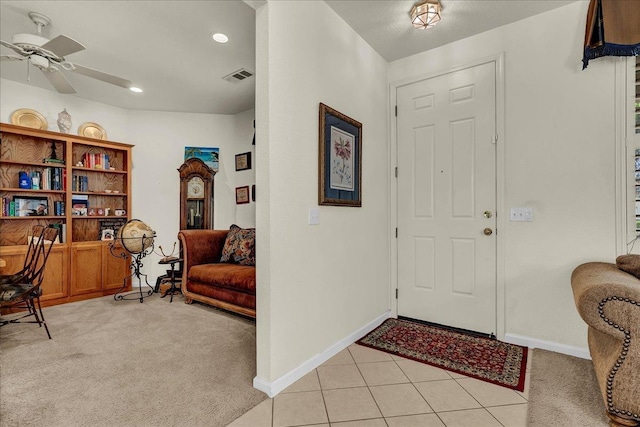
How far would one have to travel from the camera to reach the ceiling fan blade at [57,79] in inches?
104

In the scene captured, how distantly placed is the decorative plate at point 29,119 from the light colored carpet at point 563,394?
540 cm

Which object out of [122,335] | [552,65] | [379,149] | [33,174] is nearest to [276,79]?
[379,149]

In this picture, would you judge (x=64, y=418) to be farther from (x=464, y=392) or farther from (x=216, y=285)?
(x=464, y=392)

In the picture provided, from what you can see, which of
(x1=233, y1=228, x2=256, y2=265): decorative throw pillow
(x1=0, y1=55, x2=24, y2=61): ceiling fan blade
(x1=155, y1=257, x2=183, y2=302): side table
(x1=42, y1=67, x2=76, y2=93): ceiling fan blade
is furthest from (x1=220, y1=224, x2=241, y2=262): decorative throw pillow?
(x1=0, y1=55, x2=24, y2=61): ceiling fan blade

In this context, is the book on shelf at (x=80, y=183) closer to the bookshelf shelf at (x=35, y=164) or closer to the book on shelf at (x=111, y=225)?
the bookshelf shelf at (x=35, y=164)

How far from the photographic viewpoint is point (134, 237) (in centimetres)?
388

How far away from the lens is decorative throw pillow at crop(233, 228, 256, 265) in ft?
11.7

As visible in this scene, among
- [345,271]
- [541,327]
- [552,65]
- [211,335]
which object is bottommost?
[211,335]

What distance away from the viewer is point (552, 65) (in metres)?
2.37

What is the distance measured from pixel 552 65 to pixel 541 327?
6.66ft

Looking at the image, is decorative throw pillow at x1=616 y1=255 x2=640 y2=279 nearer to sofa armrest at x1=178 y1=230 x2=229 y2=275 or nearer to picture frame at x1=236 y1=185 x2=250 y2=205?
sofa armrest at x1=178 y1=230 x2=229 y2=275

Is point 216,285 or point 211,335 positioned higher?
point 216,285

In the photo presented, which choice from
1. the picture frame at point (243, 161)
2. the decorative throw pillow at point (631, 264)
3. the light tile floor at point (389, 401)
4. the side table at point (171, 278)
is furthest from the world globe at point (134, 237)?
the decorative throw pillow at point (631, 264)

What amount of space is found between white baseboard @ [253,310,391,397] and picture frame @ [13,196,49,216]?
3709mm
